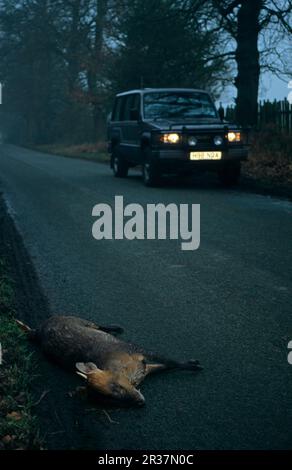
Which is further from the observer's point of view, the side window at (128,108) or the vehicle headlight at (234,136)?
the side window at (128,108)

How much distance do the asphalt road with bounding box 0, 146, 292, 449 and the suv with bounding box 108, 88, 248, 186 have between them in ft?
9.69

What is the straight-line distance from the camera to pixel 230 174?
15.1m

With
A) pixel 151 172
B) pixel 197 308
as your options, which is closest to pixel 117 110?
pixel 151 172

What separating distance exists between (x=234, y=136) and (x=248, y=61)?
709cm

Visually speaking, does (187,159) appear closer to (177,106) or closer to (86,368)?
(177,106)

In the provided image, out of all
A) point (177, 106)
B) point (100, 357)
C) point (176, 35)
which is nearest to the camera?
point (100, 357)

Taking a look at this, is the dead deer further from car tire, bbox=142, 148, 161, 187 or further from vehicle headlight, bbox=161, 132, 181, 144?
car tire, bbox=142, 148, 161, 187

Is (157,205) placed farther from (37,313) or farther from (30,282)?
(37,313)

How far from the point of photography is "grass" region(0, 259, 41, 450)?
3.21 m

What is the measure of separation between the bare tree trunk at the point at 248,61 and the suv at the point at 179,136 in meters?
5.24

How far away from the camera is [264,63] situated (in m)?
23.6

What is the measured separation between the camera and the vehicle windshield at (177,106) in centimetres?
1543

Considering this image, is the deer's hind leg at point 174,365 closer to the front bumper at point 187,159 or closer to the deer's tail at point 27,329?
the deer's tail at point 27,329

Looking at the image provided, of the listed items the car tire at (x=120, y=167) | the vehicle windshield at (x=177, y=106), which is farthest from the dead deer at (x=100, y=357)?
the car tire at (x=120, y=167)
